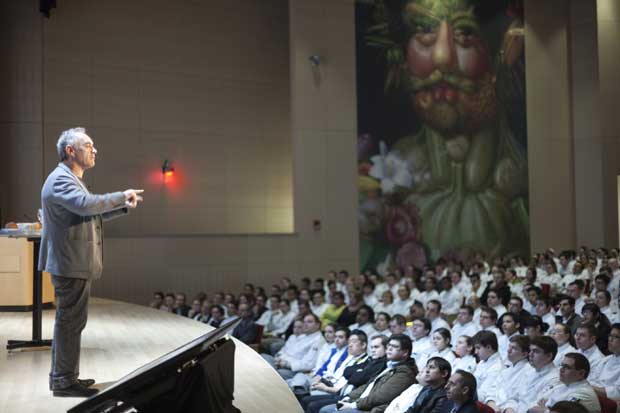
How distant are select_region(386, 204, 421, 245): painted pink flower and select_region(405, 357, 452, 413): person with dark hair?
9.59 m

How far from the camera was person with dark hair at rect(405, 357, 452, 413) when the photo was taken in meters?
5.09

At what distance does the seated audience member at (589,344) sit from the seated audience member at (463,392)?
5.38 feet

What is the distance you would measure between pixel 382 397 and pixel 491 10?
42.0 feet

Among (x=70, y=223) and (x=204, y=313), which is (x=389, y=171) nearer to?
(x=204, y=313)

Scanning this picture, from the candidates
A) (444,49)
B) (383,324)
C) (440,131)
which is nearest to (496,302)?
(383,324)

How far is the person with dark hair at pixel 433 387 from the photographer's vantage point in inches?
200

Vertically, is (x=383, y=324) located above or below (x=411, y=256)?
below

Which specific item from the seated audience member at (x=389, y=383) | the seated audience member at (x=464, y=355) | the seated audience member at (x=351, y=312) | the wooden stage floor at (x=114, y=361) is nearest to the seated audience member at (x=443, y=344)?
the seated audience member at (x=464, y=355)

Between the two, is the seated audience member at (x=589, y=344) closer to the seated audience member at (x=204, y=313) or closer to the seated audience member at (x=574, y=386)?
the seated audience member at (x=574, y=386)

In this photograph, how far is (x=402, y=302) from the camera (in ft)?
32.8

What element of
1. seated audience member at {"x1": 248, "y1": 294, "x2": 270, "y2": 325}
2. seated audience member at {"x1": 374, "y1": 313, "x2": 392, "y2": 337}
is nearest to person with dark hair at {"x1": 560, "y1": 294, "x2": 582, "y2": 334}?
seated audience member at {"x1": 374, "y1": 313, "x2": 392, "y2": 337}

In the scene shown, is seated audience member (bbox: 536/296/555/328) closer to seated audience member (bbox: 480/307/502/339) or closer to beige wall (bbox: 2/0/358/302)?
seated audience member (bbox: 480/307/502/339)

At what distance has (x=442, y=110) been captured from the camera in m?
15.5

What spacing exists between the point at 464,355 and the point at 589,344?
41.7 inches
